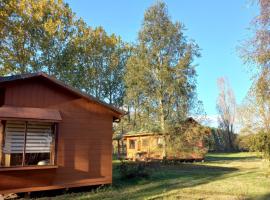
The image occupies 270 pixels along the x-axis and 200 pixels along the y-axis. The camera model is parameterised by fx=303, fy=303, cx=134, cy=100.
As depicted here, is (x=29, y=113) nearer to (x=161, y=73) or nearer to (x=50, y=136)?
(x=50, y=136)

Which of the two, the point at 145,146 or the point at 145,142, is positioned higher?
the point at 145,142

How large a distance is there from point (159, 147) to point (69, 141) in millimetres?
14757

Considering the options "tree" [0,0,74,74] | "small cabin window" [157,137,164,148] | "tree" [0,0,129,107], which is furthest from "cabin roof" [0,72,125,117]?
"tree" [0,0,74,74]

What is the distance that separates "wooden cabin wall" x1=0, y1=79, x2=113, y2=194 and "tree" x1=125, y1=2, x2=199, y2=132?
11915mm

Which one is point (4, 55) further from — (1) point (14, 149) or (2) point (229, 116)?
(2) point (229, 116)

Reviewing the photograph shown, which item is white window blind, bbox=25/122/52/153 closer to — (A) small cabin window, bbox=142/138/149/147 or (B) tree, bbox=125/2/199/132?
(B) tree, bbox=125/2/199/132

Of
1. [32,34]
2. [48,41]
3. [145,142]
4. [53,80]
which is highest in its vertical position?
[32,34]

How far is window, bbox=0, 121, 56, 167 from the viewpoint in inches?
339

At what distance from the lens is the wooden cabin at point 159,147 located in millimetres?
22328

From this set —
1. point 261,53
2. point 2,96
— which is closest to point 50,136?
point 2,96

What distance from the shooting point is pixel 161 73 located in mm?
22328

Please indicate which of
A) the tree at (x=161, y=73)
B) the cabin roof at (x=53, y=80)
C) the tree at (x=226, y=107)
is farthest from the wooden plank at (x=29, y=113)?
the tree at (x=226, y=107)

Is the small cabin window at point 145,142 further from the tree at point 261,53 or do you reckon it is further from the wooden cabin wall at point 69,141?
the tree at point 261,53

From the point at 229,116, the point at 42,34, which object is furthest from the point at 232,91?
the point at 42,34
